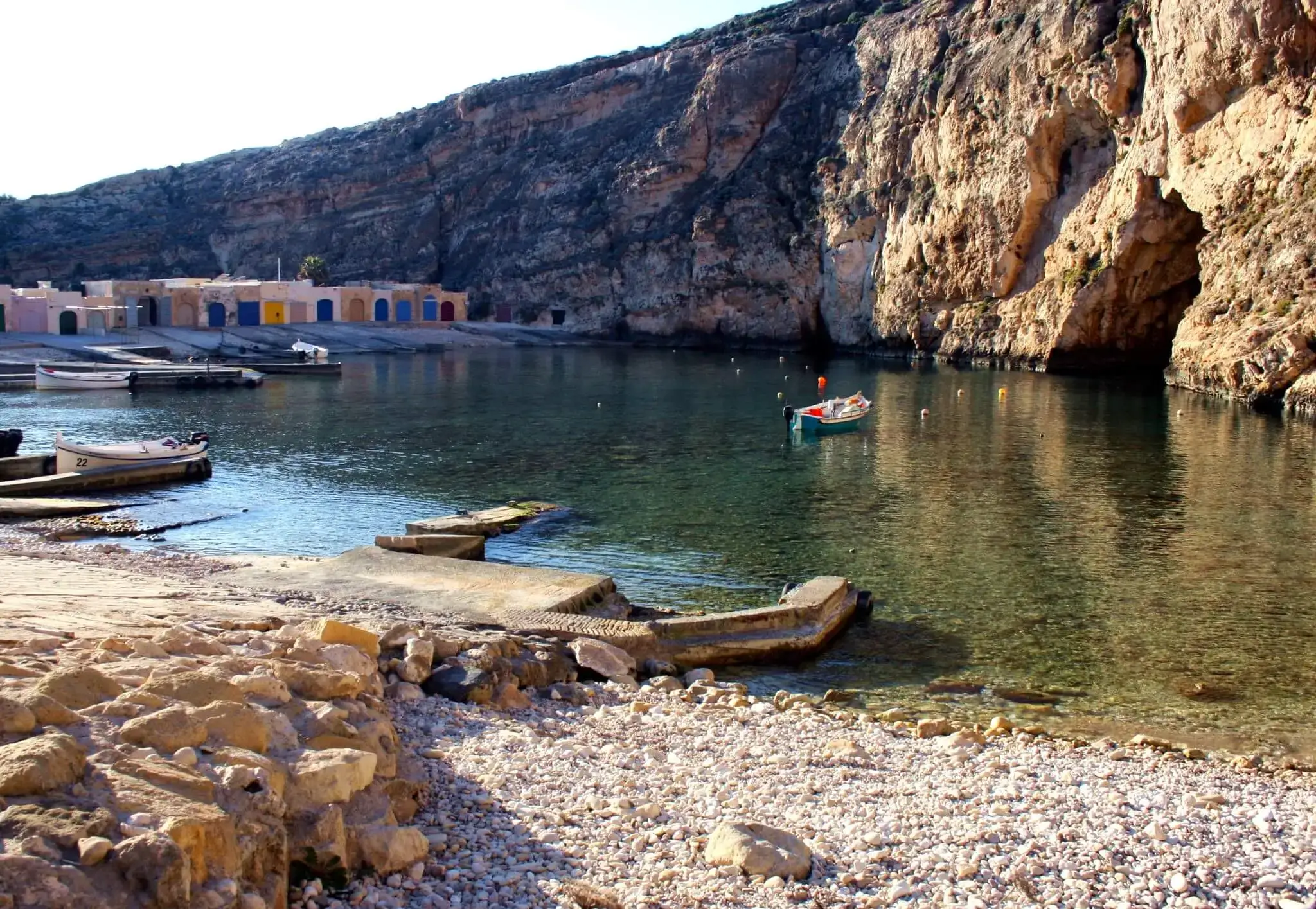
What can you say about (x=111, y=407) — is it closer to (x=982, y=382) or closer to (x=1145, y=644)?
(x=982, y=382)

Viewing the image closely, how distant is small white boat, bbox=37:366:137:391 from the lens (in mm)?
61562

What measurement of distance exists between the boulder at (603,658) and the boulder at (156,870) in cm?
828

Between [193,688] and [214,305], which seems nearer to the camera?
[193,688]

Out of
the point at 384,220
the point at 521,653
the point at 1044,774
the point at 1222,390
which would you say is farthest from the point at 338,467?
the point at 384,220

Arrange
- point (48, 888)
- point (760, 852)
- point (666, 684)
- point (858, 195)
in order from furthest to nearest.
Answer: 1. point (858, 195)
2. point (666, 684)
3. point (760, 852)
4. point (48, 888)

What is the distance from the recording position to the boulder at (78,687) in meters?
8.81

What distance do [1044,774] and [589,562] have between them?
42.3ft

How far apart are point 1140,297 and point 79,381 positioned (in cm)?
5784

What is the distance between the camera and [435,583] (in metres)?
19.1

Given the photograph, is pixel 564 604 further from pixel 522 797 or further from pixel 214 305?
pixel 214 305

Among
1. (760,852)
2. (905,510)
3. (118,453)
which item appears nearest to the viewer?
(760,852)

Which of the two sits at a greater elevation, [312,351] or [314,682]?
[312,351]

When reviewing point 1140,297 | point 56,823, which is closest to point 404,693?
point 56,823

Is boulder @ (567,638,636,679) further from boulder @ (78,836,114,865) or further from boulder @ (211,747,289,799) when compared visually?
boulder @ (78,836,114,865)
